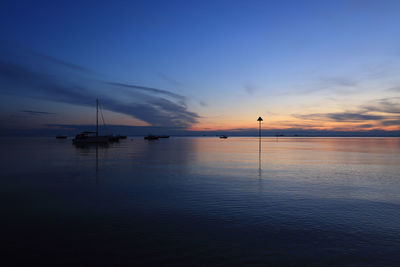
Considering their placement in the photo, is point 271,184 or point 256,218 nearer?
point 256,218

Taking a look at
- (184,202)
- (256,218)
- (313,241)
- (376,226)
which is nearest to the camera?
(313,241)

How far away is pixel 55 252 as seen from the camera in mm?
7984

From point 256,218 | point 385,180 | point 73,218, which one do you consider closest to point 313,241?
point 256,218

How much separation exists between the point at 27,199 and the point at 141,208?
7.58m

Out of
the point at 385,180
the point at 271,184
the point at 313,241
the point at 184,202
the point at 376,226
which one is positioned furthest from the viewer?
the point at 385,180

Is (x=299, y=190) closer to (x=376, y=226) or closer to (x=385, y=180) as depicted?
(x=376, y=226)

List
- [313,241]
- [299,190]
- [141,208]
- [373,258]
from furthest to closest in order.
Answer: [299,190] < [141,208] < [313,241] < [373,258]

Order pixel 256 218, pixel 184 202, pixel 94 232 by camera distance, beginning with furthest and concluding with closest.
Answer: pixel 184 202 < pixel 256 218 < pixel 94 232

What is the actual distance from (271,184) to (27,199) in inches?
658

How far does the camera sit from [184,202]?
1411 centimetres

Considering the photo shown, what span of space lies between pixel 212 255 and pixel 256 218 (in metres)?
4.05

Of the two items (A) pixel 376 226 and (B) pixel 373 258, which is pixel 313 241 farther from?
(A) pixel 376 226

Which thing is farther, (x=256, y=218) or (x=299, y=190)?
(x=299, y=190)

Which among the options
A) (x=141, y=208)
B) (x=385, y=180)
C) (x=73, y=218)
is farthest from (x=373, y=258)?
(x=385, y=180)
